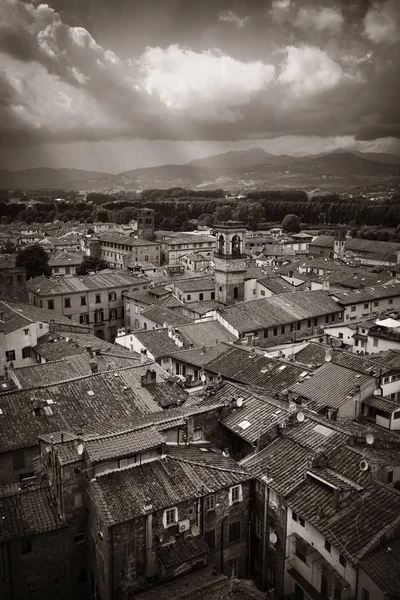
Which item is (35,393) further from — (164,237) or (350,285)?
(164,237)

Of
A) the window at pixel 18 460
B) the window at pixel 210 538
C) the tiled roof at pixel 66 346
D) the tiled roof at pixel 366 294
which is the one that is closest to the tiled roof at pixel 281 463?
the window at pixel 210 538

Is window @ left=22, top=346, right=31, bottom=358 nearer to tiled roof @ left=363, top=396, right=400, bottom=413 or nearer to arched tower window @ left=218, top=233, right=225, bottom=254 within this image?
arched tower window @ left=218, top=233, right=225, bottom=254

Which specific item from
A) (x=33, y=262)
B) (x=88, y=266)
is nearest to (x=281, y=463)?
(x=33, y=262)

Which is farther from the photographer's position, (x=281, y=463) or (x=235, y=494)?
(x=281, y=463)

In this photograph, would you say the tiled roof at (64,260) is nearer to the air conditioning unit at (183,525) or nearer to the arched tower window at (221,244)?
the arched tower window at (221,244)

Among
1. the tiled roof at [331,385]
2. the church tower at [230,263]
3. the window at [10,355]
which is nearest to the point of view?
the tiled roof at [331,385]

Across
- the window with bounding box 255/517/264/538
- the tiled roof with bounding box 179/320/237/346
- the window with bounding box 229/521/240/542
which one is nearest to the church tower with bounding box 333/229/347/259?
the tiled roof with bounding box 179/320/237/346

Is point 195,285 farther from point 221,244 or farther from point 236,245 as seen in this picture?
point 236,245
